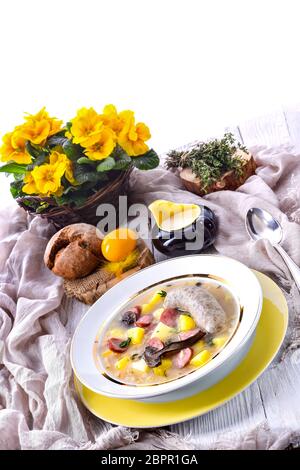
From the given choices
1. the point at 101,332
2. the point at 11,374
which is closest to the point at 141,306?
the point at 101,332

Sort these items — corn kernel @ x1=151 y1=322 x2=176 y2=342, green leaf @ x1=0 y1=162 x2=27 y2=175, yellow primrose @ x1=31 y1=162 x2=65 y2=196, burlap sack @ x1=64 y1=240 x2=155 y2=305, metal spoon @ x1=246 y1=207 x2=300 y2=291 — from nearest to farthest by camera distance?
corn kernel @ x1=151 y1=322 x2=176 y2=342 → metal spoon @ x1=246 y1=207 x2=300 y2=291 → burlap sack @ x1=64 y1=240 x2=155 y2=305 → yellow primrose @ x1=31 y1=162 x2=65 y2=196 → green leaf @ x1=0 y1=162 x2=27 y2=175

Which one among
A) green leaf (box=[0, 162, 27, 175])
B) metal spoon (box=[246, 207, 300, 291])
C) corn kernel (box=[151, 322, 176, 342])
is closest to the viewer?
corn kernel (box=[151, 322, 176, 342])

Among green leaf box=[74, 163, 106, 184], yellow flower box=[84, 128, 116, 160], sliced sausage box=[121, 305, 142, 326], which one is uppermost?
yellow flower box=[84, 128, 116, 160]

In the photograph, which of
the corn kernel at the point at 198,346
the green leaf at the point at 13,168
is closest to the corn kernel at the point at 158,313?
the corn kernel at the point at 198,346

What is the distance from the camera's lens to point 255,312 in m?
2.04

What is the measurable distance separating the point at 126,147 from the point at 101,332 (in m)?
1.04

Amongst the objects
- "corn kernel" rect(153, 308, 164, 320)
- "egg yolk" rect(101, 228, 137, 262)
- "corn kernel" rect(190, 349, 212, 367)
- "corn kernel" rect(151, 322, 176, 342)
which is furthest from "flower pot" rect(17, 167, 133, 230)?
"corn kernel" rect(190, 349, 212, 367)

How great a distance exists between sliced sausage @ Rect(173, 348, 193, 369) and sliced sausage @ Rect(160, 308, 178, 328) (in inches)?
5.4

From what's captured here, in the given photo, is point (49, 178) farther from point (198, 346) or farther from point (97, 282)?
point (198, 346)

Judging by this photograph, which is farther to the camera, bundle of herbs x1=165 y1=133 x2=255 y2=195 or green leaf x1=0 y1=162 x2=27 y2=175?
green leaf x1=0 y1=162 x2=27 y2=175

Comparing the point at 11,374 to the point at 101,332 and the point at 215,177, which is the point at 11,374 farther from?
the point at 215,177

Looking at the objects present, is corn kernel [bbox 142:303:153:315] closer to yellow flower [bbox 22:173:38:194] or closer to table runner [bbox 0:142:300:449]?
table runner [bbox 0:142:300:449]

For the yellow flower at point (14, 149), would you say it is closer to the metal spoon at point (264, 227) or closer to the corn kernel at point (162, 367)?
the metal spoon at point (264, 227)

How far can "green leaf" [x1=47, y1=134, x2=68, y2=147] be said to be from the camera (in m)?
3.01
